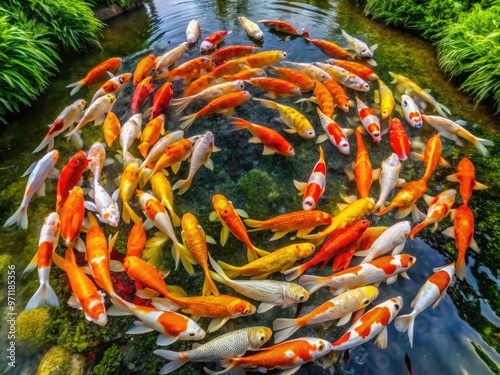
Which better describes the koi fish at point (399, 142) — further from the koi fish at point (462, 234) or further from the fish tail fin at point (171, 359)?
the fish tail fin at point (171, 359)

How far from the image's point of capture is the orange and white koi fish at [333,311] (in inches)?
121

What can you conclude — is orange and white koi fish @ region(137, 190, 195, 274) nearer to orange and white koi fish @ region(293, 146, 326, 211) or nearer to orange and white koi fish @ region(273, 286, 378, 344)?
orange and white koi fish @ region(273, 286, 378, 344)

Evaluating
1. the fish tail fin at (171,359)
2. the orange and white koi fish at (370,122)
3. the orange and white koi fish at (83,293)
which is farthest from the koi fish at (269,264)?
the orange and white koi fish at (370,122)

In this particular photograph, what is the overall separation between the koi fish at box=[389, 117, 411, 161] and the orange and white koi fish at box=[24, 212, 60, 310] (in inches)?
168

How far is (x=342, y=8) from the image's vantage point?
Answer: 861cm

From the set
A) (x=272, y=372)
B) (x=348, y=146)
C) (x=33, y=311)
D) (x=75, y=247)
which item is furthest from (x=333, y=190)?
(x=33, y=311)

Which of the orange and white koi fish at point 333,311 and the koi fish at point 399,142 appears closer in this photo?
the orange and white koi fish at point 333,311

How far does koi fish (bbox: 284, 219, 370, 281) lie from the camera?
347 cm

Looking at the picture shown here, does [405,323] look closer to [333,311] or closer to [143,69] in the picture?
[333,311]

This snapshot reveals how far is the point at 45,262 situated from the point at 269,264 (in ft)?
7.16

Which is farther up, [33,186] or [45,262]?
[33,186]

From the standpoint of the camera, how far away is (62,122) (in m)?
4.81

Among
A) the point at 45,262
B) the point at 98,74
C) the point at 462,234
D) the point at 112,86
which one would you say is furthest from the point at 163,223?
the point at 98,74

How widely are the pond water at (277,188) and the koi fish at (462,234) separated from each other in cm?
11
